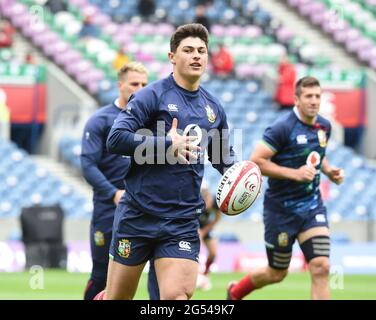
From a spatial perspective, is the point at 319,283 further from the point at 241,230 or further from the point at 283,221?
the point at 241,230

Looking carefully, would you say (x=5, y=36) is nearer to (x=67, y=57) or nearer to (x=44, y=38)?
(x=44, y=38)

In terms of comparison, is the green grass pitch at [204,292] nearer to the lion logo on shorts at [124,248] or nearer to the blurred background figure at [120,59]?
the lion logo on shorts at [124,248]

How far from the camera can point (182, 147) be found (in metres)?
7.43

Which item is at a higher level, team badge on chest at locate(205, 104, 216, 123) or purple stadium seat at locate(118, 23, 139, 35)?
team badge on chest at locate(205, 104, 216, 123)

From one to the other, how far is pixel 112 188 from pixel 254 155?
1.67 meters

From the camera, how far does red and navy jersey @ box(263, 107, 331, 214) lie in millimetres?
10562

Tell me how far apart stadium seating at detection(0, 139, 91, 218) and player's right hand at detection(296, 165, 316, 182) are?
10.6m

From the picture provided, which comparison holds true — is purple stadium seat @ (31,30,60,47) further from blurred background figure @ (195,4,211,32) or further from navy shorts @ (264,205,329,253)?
navy shorts @ (264,205,329,253)

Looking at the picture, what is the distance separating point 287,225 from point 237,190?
2794 millimetres

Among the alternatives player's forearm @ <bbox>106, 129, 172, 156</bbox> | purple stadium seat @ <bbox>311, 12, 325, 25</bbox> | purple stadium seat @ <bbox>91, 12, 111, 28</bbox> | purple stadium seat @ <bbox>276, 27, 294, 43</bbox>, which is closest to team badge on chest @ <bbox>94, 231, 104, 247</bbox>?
player's forearm @ <bbox>106, 129, 172, 156</bbox>

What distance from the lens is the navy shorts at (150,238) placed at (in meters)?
7.67

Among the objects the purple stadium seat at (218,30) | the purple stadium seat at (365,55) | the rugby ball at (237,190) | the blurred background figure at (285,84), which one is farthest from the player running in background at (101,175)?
the purple stadium seat at (365,55)
